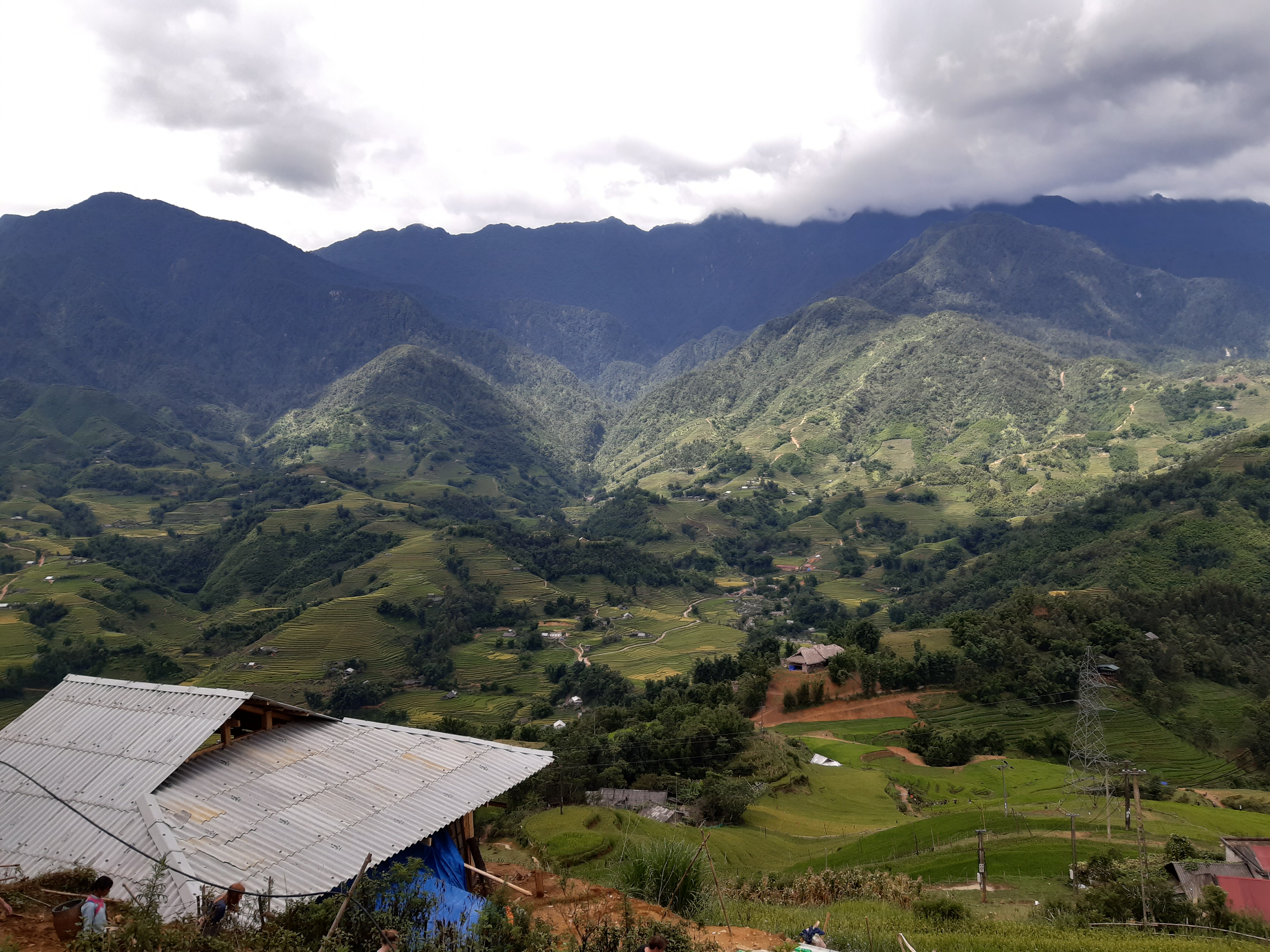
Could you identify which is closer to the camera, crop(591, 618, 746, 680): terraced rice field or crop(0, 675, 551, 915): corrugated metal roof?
crop(0, 675, 551, 915): corrugated metal roof

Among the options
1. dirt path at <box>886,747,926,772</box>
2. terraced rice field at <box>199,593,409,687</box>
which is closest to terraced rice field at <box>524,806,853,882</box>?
dirt path at <box>886,747,926,772</box>

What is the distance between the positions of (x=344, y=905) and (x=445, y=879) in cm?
325

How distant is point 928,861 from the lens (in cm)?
2381

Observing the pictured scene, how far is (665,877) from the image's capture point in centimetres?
1132

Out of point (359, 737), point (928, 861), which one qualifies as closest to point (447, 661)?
point (928, 861)

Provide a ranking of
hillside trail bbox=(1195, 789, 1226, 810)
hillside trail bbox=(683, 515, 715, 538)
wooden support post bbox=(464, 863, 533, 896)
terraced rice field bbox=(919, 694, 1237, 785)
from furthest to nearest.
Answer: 1. hillside trail bbox=(683, 515, 715, 538)
2. terraced rice field bbox=(919, 694, 1237, 785)
3. hillside trail bbox=(1195, 789, 1226, 810)
4. wooden support post bbox=(464, 863, 533, 896)

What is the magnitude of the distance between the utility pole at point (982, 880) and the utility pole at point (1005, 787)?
1128cm

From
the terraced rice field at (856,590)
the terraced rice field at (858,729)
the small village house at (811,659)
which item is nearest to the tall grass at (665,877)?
the terraced rice field at (858,729)

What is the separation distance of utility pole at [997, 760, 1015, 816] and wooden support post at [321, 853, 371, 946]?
96.7ft

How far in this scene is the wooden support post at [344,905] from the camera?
7016 mm

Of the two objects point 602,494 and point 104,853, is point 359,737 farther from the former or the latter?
point 602,494

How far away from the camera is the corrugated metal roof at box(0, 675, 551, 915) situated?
333 inches

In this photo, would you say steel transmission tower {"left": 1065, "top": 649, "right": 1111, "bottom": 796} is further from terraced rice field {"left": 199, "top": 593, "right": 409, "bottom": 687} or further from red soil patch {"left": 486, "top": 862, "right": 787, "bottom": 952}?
terraced rice field {"left": 199, "top": 593, "right": 409, "bottom": 687}

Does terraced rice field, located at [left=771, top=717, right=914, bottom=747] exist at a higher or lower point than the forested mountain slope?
lower
